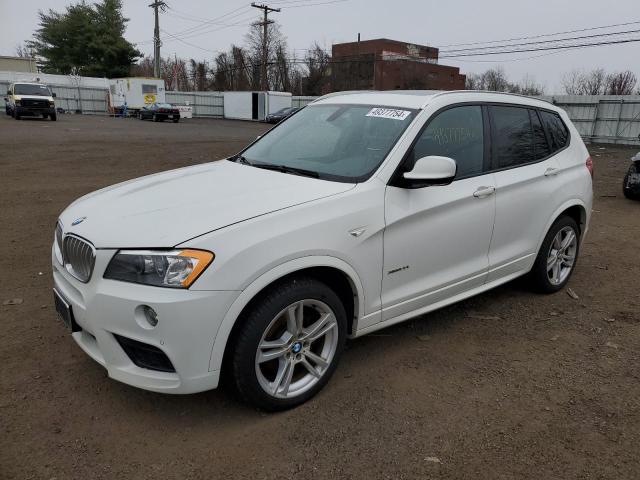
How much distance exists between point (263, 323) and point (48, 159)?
1312 cm

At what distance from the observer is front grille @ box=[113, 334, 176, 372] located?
256 cm

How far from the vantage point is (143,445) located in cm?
269

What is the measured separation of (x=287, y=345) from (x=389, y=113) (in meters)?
1.77

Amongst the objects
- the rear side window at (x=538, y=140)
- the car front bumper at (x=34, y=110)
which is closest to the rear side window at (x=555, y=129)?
the rear side window at (x=538, y=140)

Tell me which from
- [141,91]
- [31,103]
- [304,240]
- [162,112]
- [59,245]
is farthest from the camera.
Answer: [141,91]

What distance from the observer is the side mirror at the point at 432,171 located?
3.12 metres

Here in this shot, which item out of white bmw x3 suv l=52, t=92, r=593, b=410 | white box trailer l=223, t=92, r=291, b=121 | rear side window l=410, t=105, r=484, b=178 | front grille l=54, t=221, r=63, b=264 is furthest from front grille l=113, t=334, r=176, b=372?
white box trailer l=223, t=92, r=291, b=121

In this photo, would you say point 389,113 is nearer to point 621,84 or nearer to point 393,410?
point 393,410

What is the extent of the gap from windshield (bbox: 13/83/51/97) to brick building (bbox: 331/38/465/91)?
36.0 m

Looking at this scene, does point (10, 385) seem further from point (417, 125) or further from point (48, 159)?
point (48, 159)

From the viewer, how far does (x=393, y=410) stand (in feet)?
9.95

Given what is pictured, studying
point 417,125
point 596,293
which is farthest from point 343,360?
point 596,293

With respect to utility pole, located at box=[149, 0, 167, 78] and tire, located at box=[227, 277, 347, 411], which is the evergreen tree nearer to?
utility pole, located at box=[149, 0, 167, 78]

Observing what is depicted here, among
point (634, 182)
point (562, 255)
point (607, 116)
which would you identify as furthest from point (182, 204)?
point (607, 116)
